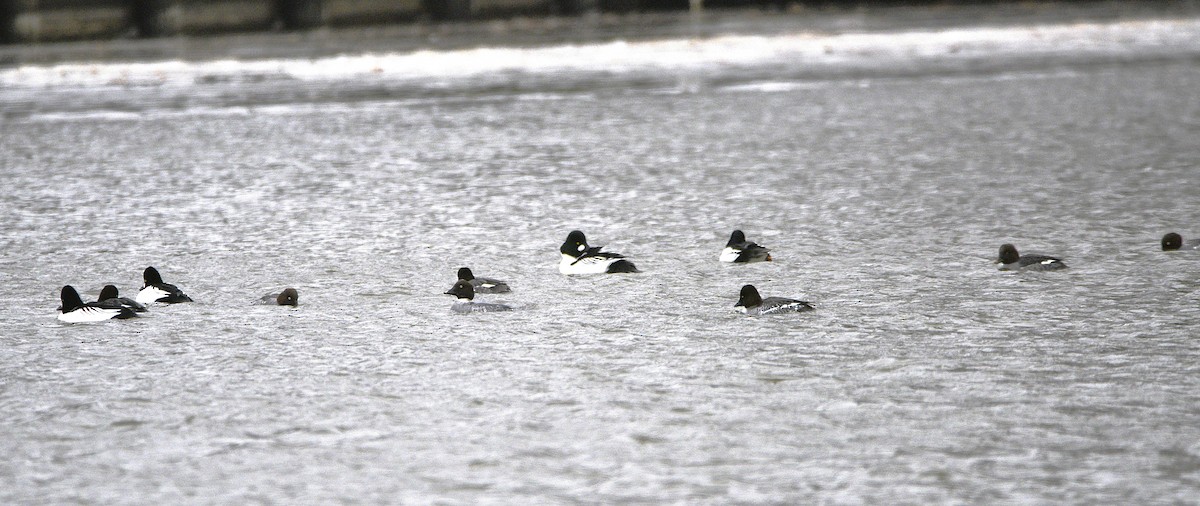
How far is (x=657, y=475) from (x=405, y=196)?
4.55m

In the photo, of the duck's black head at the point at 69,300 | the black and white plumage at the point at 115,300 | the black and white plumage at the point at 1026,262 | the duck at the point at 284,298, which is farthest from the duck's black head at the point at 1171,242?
the duck's black head at the point at 69,300

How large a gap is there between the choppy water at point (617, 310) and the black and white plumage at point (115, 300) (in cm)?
13

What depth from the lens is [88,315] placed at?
4.72 metres

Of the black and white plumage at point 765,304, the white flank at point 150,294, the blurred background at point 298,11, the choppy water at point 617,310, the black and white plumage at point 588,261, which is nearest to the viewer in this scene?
the choppy water at point 617,310

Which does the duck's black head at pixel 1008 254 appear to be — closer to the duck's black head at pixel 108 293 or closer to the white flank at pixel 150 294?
the white flank at pixel 150 294

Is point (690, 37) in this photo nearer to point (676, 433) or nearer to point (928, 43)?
point (928, 43)

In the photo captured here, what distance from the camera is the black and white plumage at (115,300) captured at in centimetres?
477

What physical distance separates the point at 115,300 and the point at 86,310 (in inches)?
3.8

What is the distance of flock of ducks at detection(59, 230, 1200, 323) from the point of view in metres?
4.70

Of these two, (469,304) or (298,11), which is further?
(298,11)

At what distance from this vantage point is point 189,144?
9711mm

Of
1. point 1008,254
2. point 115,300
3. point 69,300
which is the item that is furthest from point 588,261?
point 69,300

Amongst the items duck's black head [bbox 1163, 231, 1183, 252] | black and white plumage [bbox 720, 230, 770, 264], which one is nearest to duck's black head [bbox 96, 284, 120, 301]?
black and white plumage [bbox 720, 230, 770, 264]

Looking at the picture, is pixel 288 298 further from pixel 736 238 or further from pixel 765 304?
pixel 736 238
